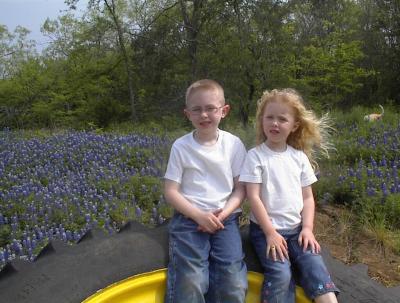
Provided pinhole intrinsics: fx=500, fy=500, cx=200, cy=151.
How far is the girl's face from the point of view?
2953 mm

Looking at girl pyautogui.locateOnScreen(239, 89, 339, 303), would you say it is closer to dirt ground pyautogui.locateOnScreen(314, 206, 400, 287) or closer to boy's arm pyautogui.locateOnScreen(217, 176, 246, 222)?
boy's arm pyautogui.locateOnScreen(217, 176, 246, 222)

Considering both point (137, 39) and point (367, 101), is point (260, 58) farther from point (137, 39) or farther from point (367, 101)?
point (367, 101)

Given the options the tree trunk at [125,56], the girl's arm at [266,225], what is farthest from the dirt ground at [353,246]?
the tree trunk at [125,56]

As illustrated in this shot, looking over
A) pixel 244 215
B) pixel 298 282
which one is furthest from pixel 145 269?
pixel 244 215

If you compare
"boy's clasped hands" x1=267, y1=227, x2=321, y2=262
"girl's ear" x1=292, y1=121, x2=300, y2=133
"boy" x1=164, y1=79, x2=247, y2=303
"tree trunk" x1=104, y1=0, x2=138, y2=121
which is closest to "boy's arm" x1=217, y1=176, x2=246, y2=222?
"boy" x1=164, y1=79, x2=247, y2=303

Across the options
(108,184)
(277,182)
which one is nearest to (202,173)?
(277,182)

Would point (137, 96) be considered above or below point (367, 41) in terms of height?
below

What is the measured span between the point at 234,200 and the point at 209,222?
23cm

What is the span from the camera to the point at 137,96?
14414 millimetres

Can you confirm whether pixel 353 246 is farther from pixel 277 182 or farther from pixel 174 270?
pixel 174 270

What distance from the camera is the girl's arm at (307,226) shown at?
9.17 feet

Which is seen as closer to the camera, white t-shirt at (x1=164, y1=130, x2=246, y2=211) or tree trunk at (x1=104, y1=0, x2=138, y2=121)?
white t-shirt at (x1=164, y1=130, x2=246, y2=211)

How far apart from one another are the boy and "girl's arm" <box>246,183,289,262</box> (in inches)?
3.8

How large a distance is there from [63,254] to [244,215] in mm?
2107
